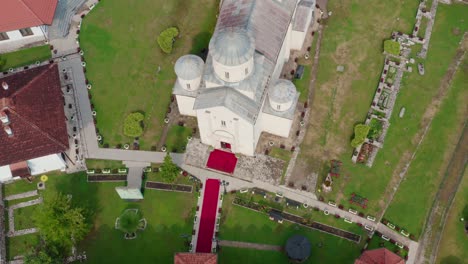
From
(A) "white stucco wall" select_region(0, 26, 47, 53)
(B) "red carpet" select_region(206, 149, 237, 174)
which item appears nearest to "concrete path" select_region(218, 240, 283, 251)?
(B) "red carpet" select_region(206, 149, 237, 174)

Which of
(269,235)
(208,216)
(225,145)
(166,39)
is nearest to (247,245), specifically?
(269,235)

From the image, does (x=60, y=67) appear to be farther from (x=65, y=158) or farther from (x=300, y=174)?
(x=300, y=174)

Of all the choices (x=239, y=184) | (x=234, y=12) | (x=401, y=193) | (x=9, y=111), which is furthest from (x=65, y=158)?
(x=401, y=193)

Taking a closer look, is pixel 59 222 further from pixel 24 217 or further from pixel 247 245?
pixel 247 245

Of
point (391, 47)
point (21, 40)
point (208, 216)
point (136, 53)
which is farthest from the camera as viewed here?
point (21, 40)

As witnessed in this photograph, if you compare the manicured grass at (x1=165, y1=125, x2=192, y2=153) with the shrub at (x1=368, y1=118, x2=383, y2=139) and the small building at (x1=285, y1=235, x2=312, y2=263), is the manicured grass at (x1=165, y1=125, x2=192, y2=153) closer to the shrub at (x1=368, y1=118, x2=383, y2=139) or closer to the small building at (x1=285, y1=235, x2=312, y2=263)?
the small building at (x1=285, y1=235, x2=312, y2=263)

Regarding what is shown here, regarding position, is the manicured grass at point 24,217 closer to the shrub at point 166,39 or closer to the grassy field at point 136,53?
the grassy field at point 136,53

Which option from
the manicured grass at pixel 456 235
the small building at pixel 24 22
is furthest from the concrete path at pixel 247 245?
the small building at pixel 24 22
